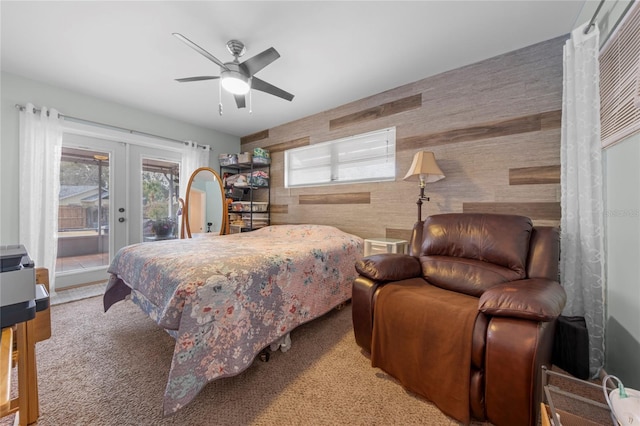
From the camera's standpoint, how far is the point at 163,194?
12.2ft

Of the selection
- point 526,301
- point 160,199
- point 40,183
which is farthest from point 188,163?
point 526,301

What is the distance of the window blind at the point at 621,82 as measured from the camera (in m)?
1.15

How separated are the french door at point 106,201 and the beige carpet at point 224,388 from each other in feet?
4.84

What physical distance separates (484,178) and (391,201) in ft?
3.05

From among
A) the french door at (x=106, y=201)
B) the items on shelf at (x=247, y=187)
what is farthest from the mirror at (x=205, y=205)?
the french door at (x=106, y=201)

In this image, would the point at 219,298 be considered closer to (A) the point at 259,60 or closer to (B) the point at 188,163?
(A) the point at 259,60

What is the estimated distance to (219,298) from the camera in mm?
1345

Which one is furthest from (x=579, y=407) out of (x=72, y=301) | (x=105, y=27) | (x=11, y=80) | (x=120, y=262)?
(x=11, y=80)

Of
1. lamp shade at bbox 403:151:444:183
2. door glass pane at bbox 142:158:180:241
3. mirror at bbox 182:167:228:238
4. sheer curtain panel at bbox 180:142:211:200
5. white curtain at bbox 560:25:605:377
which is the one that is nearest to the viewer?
white curtain at bbox 560:25:605:377

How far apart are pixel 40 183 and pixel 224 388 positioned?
3.14 meters

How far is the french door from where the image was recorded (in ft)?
9.80

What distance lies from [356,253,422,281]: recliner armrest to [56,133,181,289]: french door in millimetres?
3271

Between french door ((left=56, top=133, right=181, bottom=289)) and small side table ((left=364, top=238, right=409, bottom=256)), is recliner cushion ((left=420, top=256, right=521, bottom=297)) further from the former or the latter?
french door ((left=56, top=133, right=181, bottom=289))

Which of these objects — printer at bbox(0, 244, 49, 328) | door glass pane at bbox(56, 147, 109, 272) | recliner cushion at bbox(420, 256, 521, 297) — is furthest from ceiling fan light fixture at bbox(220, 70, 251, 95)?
door glass pane at bbox(56, 147, 109, 272)
